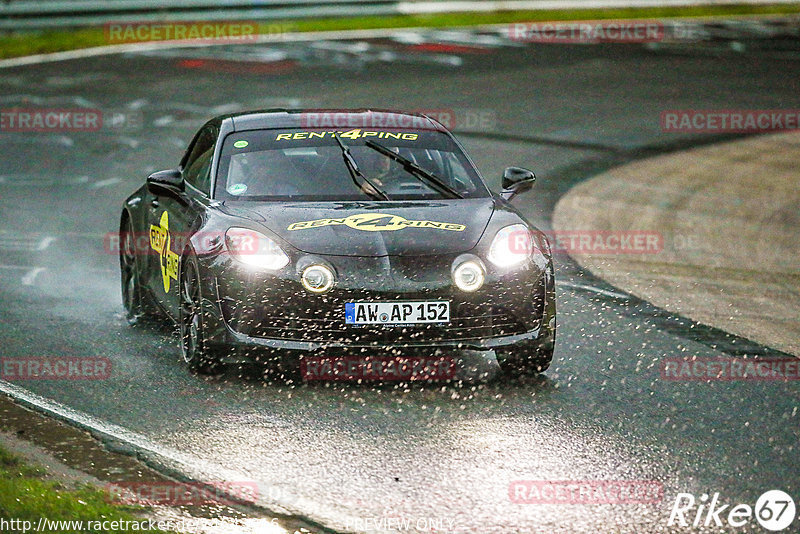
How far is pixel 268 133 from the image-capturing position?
8.70 meters

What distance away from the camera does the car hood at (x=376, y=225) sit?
729 centimetres

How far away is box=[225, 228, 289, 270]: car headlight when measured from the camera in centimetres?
723

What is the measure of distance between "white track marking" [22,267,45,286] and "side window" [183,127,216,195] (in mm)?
1856

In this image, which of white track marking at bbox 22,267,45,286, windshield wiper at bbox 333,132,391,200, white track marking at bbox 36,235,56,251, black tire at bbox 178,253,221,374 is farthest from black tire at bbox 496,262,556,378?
white track marking at bbox 36,235,56,251

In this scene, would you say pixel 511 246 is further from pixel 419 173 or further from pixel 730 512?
pixel 730 512

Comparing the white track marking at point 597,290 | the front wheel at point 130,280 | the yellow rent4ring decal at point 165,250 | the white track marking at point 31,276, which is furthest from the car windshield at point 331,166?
the white track marking at point 31,276

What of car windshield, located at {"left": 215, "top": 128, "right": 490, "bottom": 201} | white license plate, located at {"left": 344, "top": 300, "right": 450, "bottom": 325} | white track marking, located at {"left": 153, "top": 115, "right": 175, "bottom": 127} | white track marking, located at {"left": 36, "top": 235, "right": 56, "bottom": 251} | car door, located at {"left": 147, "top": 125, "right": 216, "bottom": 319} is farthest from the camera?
white track marking, located at {"left": 153, "top": 115, "right": 175, "bottom": 127}

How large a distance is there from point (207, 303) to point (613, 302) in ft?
11.2

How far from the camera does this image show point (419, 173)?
8.49 meters

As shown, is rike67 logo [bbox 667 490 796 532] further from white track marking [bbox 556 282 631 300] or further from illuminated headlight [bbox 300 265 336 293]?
white track marking [bbox 556 282 631 300]

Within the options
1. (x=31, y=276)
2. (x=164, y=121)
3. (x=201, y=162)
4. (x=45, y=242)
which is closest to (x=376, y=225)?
(x=201, y=162)

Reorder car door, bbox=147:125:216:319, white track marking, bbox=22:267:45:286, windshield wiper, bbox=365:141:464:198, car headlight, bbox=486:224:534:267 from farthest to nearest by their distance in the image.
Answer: white track marking, bbox=22:267:45:286 → windshield wiper, bbox=365:141:464:198 → car door, bbox=147:125:216:319 → car headlight, bbox=486:224:534:267

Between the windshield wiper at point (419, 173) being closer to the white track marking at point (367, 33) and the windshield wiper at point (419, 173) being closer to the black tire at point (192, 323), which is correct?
the black tire at point (192, 323)

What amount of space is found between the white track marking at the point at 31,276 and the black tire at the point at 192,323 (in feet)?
10.1
